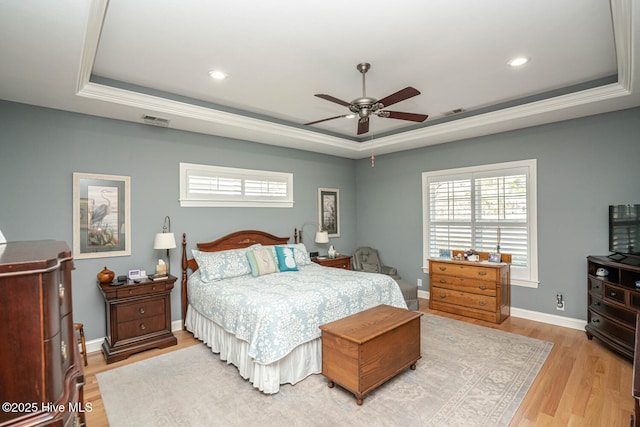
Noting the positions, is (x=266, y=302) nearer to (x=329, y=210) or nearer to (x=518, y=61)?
(x=518, y=61)

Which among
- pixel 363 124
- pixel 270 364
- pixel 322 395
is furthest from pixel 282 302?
→ pixel 363 124

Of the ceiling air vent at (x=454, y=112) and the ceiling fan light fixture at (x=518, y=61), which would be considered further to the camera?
the ceiling air vent at (x=454, y=112)

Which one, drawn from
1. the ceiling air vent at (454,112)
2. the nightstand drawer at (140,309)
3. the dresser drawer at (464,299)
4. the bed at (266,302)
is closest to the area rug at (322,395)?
the bed at (266,302)

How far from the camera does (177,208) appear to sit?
4.24 metres

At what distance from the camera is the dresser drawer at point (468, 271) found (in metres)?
4.40

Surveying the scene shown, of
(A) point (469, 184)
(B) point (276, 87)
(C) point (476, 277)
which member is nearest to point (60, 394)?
(B) point (276, 87)

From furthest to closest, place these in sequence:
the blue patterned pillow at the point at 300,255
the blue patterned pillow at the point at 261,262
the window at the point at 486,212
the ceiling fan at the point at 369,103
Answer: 1. the blue patterned pillow at the point at 300,255
2. the window at the point at 486,212
3. the blue patterned pillow at the point at 261,262
4. the ceiling fan at the point at 369,103

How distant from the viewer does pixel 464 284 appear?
4688 millimetres

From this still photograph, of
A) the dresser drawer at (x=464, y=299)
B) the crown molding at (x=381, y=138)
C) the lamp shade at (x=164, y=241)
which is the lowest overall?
the dresser drawer at (x=464, y=299)

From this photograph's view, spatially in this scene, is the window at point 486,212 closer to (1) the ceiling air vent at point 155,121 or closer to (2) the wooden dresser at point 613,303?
Answer: (2) the wooden dresser at point 613,303

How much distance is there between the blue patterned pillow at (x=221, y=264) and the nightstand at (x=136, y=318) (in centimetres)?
38

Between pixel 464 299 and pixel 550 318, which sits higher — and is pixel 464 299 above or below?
above

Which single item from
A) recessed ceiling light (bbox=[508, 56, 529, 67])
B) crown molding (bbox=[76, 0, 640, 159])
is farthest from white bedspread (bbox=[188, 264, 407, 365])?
recessed ceiling light (bbox=[508, 56, 529, 67])

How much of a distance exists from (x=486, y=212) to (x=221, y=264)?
13.0ft
